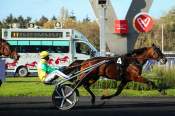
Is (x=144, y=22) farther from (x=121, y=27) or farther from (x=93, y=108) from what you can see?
(x=93, y=108)

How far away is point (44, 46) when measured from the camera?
44.0 meters

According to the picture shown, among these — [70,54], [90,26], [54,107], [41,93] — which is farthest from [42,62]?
[90,26]

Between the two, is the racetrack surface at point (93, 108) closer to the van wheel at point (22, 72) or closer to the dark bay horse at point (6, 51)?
Answer: the dark bay horse at point (6, 51)

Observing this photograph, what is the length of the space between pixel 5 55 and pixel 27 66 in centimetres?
2787

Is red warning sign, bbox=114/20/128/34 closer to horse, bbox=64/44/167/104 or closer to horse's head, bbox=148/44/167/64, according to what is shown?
horse's head, bbox=148/44/167/64

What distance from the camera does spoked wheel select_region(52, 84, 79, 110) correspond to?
16.8m

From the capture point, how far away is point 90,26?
98.6 meters

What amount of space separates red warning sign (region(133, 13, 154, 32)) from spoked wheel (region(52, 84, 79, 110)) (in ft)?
29.8

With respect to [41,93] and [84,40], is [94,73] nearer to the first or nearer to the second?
[41,93]

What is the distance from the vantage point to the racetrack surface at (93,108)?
51.0 ft

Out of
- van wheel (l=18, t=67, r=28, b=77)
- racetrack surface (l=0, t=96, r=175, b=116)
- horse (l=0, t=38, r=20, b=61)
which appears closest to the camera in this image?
racetrack surface (l=0, t=96, r=175, b=116)

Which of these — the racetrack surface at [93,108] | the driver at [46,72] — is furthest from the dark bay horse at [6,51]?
the racetrack surface at [93,108]

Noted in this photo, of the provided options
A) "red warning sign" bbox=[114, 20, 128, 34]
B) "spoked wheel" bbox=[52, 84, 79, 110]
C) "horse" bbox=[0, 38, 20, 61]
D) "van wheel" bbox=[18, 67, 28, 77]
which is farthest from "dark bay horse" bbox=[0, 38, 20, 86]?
"van wheel" bbox=[18, 67, 28, 77]

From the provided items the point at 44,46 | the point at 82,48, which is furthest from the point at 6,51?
the point at 44,46
